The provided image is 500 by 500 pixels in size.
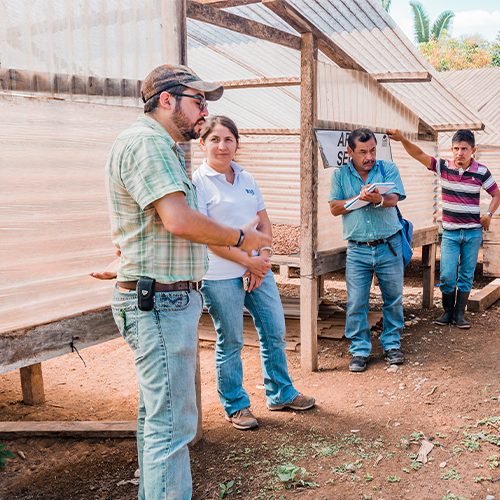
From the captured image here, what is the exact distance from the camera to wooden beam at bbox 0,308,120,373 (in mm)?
2631

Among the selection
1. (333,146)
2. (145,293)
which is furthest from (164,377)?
(333,146)

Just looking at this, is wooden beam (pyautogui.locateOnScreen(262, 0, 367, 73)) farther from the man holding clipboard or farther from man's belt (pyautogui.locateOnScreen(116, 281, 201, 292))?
man's belt (pyautogui.locateOnScreen(116, 281, 201, 292))

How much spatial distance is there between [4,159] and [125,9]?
3.83 feet

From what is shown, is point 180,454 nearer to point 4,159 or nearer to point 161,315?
point 161,315

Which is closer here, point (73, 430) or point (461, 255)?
point (73, 430)

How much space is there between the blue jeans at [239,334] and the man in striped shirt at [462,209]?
2939 millimetres

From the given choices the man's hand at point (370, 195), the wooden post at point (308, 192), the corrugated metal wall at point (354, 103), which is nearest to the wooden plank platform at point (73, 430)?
the wooden post at point (308, 192)

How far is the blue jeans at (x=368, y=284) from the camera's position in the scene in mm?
4938

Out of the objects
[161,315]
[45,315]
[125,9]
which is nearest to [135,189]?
[161,315]

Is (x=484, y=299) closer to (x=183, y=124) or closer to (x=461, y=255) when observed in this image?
(x=461, y=255)

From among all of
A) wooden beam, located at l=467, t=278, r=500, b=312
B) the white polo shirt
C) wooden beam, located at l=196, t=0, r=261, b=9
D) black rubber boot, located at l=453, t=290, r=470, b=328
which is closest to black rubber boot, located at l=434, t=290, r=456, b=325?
black rubber boot, located at l=453, t=290, r=470, b=328

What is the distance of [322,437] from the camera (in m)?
3.73

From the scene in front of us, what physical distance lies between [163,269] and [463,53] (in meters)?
32.5

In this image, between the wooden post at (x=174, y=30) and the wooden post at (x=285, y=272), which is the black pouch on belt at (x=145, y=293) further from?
the wooden post at (x=285, y=272)
